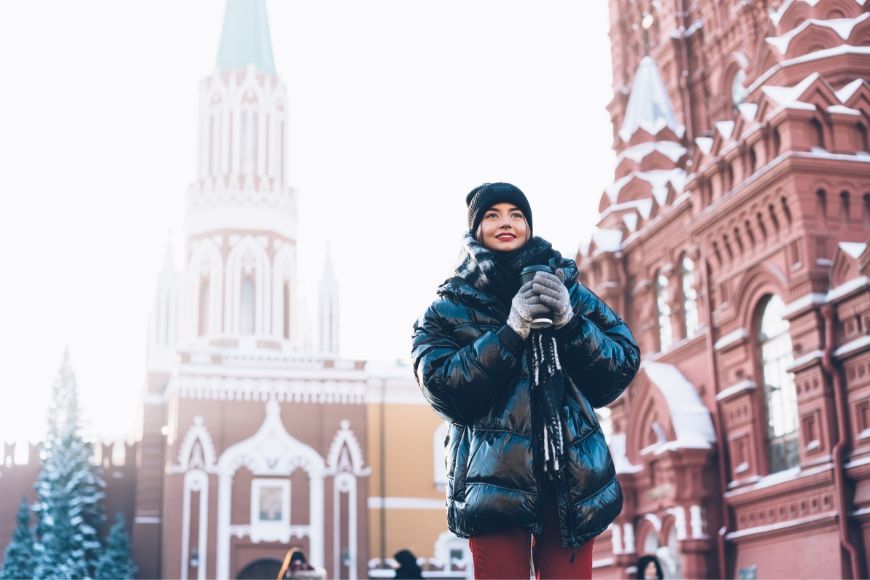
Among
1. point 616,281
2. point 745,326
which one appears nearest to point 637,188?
point 616,281

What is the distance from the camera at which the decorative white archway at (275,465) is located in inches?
1443

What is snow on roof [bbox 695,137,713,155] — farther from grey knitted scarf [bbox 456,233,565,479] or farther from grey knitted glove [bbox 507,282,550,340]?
grey knitted glove [bbox 507,282,550,340]

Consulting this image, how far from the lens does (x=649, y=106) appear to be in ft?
84.3

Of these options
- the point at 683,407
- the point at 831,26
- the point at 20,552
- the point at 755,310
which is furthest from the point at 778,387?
the point at 20,552

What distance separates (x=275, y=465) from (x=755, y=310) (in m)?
21.0

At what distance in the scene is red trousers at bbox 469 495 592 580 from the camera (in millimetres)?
3850

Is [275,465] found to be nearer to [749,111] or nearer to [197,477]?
[197,477]

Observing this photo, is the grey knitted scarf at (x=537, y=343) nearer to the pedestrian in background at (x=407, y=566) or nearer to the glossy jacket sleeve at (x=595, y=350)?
the glossy jacket sleeve at (x=595, y=350)

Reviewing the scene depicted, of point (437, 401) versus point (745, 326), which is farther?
point (745, 326)

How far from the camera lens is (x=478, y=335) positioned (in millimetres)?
4059

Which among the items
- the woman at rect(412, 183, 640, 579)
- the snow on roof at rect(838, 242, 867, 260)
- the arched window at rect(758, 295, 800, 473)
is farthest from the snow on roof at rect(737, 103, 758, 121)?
the woman at rect(412, 183, 640, 579)

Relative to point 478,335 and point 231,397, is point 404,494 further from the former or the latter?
point 478,335

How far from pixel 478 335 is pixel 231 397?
34620 mm

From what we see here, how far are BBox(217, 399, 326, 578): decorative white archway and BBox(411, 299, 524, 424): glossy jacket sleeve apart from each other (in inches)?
1323
